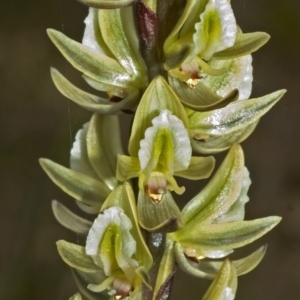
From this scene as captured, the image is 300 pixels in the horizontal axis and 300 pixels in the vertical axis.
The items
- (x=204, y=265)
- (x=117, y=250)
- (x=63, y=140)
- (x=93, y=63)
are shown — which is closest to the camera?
(x=117, y=250)

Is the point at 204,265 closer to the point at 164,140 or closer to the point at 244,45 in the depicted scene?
the point at 164,140

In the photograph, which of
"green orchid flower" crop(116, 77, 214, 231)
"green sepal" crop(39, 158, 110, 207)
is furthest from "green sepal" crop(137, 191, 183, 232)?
"green sepal" crop(39, 158, 110, 207)

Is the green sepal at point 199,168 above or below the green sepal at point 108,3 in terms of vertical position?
below

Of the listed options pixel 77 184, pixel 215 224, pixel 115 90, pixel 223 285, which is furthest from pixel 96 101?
pixel 223 285

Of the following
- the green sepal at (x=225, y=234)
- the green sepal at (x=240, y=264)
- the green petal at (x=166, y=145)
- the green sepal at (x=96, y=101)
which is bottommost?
the green sepal at (x=240, y=264)

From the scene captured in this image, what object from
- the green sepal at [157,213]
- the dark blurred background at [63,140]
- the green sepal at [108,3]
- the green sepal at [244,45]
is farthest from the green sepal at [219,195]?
the dark blurred background at [63,140]

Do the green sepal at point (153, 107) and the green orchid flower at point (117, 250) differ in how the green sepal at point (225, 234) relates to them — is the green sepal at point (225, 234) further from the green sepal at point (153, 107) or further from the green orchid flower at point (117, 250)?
the green sepal at point (153, 107)

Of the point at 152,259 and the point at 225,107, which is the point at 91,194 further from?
the point at 225,107
